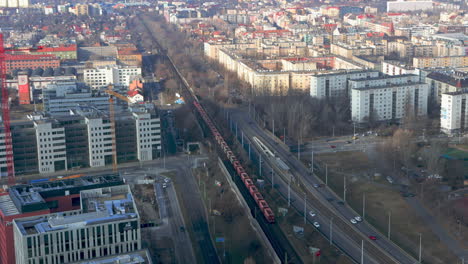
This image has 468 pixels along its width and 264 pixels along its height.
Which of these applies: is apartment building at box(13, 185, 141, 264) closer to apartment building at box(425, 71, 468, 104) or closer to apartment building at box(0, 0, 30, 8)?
apartment building at box(425, 71, 468, 104)

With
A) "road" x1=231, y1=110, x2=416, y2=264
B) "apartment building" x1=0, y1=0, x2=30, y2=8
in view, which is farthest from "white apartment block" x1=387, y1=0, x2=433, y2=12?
"road" x1=231, y1=110, x2=416, y2=264

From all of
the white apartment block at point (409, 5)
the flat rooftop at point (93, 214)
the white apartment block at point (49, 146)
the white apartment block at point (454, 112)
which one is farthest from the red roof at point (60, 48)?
the white apartment block at point (409, 5)

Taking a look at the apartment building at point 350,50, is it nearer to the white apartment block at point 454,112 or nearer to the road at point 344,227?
the white apartment block at point 454,112

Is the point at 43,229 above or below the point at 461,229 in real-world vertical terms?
above

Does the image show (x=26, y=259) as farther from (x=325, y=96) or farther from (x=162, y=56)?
(x=162, y=56)

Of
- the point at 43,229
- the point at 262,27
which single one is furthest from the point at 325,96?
the point at 262,27

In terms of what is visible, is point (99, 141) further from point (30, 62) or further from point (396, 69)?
point (30, 62)
